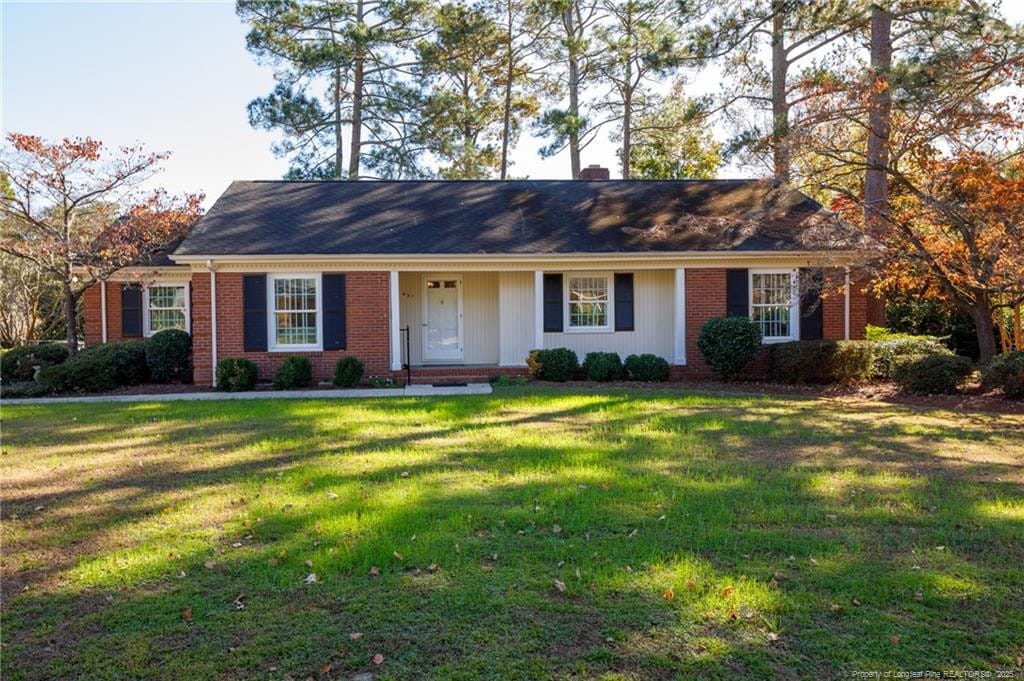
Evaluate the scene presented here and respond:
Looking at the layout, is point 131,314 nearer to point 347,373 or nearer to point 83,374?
point 83,374

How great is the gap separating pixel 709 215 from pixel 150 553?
605 inches

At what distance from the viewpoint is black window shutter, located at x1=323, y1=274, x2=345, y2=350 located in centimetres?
1547

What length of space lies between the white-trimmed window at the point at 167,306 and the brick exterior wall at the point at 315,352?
3761 millimetres

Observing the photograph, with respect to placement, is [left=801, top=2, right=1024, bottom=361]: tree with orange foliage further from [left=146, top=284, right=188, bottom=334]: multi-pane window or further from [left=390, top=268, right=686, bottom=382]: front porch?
[left=146, top=284, right=188, bottom=334]: multi-pane window

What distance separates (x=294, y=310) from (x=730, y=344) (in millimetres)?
9178

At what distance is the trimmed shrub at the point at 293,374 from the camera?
14569 millimetres

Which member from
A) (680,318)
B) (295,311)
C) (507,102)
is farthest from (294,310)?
(507,102)

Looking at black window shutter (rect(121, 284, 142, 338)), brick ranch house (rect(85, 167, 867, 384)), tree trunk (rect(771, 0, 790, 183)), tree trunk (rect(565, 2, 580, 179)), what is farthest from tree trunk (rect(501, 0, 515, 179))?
black window shutter (rect(121, 284, 142, 338))

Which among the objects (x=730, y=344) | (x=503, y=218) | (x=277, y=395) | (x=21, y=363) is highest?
(x=503, y=218)

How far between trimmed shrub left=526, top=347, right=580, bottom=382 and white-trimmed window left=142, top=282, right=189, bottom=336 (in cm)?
938

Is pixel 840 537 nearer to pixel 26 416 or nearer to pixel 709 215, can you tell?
pixel 26 416

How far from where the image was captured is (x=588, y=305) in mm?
16688

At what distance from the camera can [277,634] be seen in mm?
3631

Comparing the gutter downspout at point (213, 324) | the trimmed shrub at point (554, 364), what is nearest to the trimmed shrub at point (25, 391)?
the gutter downspout at point (213, 324)
